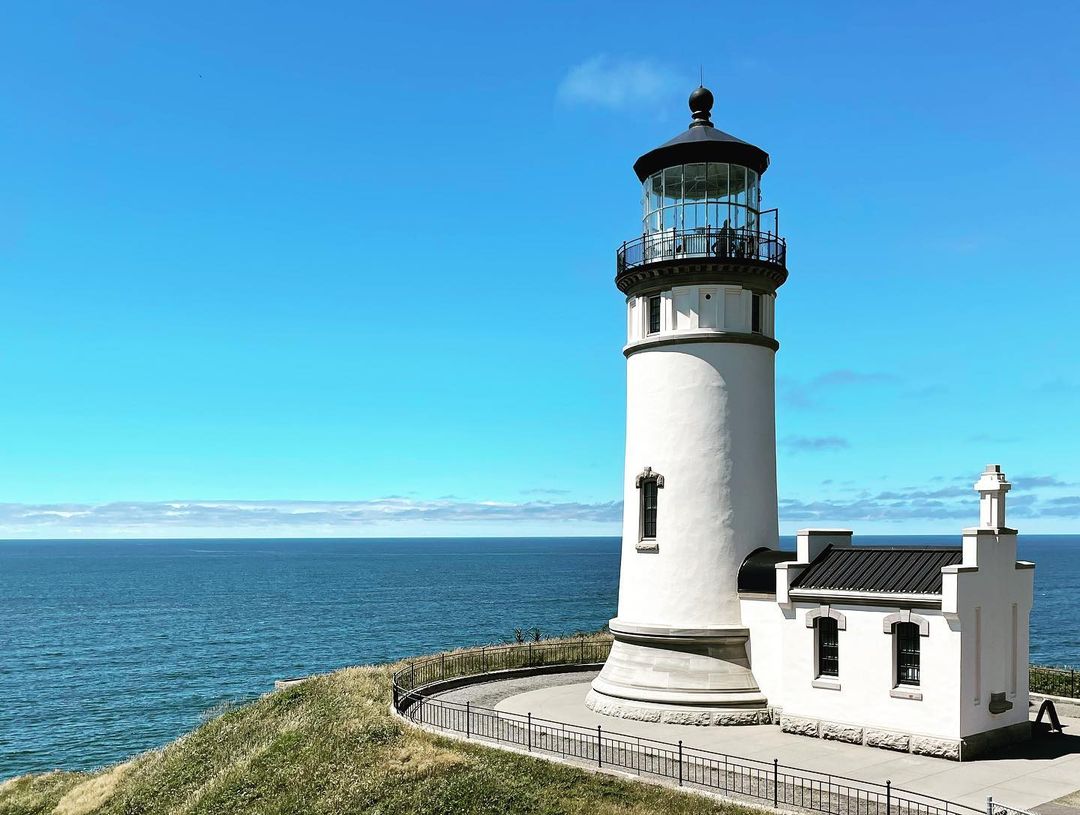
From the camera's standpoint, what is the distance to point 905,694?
21.4 metres

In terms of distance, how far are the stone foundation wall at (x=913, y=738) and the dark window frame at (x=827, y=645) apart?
1190mm

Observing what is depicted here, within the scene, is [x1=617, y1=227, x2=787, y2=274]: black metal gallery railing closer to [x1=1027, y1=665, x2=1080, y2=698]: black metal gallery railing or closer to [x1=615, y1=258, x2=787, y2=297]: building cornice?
[x1=615, y1=258, x2=787, y2=297]: building cornice

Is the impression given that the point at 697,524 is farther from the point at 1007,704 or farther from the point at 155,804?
the point at 155,804

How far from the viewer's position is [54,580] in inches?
6860

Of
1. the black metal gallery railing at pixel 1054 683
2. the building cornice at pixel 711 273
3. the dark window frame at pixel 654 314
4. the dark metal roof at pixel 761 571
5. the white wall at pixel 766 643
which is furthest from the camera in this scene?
the black metal gallery railing at pixel 1054 683

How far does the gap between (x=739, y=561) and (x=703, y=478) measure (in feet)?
7.84

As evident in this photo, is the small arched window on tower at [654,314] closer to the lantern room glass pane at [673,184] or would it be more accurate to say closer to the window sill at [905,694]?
the lantern room glass pane at [673,184]

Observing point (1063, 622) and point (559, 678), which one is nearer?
point (559, 678)

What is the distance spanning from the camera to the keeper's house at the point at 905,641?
69.1 feet

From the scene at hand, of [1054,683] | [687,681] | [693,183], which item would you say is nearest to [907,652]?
[687,681]

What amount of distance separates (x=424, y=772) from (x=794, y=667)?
941cm

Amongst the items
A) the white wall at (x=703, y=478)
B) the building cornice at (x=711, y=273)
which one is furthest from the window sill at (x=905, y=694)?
the building cornice at (x=711, y=273)

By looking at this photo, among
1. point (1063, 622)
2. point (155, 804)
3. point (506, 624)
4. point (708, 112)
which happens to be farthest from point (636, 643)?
point (1063, 622)

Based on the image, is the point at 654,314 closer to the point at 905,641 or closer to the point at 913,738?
the point at 905,641
